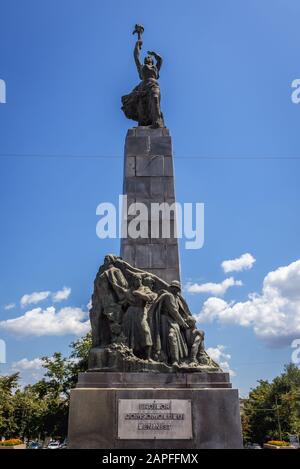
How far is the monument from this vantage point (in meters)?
9.46

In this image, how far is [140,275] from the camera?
38.6 feet

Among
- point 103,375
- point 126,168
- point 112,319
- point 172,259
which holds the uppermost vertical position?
point 126,168

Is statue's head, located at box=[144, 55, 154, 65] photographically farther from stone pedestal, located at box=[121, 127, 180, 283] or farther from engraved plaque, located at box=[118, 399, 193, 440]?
engraved plaque, located at box=[118, 399, 193, 440]

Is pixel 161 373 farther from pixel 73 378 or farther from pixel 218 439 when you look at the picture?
pixel 73 378

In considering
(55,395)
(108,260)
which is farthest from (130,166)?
(55,395)

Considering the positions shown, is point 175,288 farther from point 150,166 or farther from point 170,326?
point 150,166

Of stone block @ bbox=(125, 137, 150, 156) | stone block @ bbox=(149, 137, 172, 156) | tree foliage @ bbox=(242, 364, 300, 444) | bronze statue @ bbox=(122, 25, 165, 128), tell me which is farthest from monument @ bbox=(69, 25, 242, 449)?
tree foliage @ bbox=(242, 364, 300, 444)

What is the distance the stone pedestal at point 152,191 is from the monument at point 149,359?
32 millimetres

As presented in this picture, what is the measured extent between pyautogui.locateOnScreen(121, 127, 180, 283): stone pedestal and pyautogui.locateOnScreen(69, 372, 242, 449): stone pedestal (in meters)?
3.30

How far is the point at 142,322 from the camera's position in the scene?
10805 millimetres
